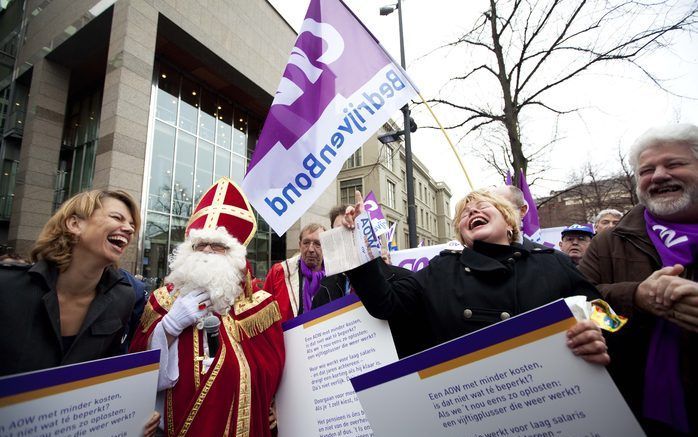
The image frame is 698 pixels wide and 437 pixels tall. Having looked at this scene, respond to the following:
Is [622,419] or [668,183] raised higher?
[668,183]

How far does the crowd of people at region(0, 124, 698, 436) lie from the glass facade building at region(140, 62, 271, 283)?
10.0 meters

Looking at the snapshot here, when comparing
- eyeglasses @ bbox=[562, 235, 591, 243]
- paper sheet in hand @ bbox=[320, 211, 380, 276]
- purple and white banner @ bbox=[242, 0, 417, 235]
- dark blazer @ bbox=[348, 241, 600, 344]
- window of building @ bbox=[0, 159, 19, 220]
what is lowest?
dark blazer @ bbox=[348, 241, 600, 344]

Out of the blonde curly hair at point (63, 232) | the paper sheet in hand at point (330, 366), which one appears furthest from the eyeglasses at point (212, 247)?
the paper sheet in hand at point (330, 366)

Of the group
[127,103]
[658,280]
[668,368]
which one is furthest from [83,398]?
[127,103]

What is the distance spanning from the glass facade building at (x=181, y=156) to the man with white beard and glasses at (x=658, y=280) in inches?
471

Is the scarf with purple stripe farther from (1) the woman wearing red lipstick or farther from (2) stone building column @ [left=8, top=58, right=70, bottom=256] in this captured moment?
(2) stone building column @ [left=8, top=58, right=70, bottom=256]

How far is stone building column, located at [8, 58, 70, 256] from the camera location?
430 inches

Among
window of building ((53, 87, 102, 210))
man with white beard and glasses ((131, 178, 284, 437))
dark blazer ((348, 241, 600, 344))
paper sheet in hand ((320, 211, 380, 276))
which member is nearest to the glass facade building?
window of building ((53, 87, 102, 210))

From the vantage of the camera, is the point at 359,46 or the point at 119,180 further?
the point at 119,180

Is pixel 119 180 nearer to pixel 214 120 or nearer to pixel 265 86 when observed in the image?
pixel 214 120

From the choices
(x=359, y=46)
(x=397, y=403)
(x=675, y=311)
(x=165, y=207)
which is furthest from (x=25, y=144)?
(x=675, y=311)

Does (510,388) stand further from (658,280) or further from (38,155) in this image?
(38,155)

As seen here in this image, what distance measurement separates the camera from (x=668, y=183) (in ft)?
5.42

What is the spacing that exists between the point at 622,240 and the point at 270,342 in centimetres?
224
